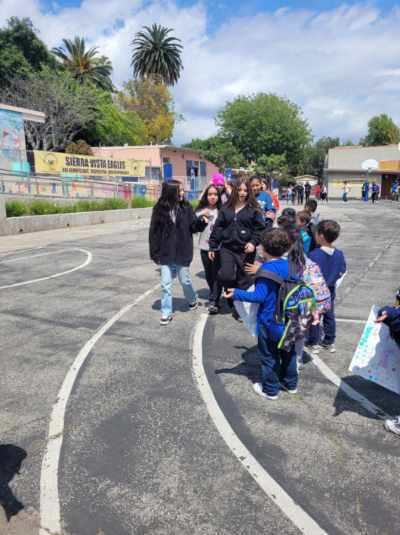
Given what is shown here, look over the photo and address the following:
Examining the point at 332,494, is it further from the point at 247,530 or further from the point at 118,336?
the point at 118,336

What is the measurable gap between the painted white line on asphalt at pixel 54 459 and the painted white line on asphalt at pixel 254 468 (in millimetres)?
1211

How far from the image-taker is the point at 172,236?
582 cm

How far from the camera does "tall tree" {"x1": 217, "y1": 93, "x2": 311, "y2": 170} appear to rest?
55625 millimetres

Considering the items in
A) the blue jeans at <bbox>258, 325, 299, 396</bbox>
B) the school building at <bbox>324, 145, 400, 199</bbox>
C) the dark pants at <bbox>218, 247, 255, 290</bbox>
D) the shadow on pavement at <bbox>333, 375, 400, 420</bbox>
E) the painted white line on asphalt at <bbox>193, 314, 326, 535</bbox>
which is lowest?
the shadow on pavement at <bbox>333, 375, 400, 420</bbox>

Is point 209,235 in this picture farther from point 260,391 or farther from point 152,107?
point 152,107

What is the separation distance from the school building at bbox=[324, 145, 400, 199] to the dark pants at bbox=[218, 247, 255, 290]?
43.3 m

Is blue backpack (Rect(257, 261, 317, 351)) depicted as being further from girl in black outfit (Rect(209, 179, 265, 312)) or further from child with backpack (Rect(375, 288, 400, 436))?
girl in black outfit (Rect(209, 179, 265, 312))

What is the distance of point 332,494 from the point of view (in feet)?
8.92

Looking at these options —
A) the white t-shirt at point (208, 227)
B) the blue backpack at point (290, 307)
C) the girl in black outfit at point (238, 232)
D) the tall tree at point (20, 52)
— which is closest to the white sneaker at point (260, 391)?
the blue backpack at point (290, 307)

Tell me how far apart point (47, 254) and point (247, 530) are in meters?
10.3

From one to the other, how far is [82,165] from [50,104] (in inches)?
433

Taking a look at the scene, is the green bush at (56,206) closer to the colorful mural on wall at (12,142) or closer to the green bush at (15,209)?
the green bush at (15,209)

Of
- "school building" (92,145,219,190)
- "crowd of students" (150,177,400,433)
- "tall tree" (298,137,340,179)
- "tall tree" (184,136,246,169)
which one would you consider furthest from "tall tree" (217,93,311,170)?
"crowd of students" (150,177,400,433)

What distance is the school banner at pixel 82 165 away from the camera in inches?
855
